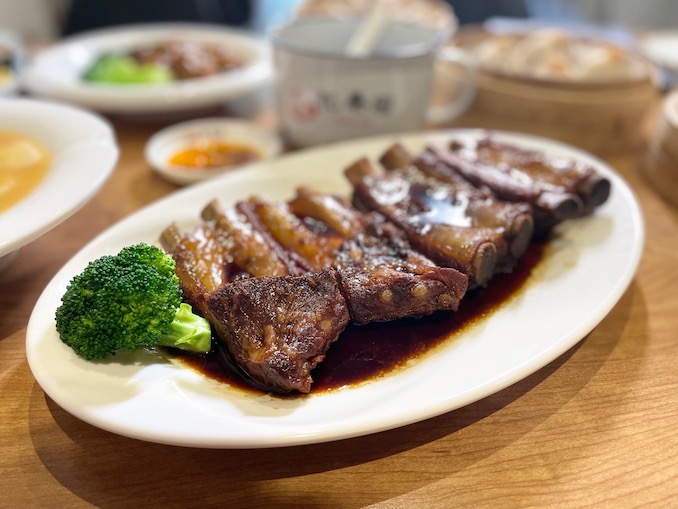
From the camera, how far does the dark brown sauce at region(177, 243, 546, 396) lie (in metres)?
1.90

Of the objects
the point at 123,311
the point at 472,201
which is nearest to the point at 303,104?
the point at 472,201

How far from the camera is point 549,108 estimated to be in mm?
3818

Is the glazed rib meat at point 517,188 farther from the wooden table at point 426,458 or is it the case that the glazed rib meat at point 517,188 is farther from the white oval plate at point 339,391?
the wooden table at point 426,458

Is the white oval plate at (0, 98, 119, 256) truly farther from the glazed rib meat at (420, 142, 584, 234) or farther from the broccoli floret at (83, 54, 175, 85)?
the glazed rib meat at (420, 142, 584, 234)

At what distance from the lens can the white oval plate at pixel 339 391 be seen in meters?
1.60

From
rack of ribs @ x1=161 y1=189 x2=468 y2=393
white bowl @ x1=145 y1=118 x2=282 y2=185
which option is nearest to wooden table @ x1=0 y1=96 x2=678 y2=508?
rack of ribs @ x1=161 y1=189 x2=468 y2=393

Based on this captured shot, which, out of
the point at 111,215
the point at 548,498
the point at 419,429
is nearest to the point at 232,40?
the point at 111,215

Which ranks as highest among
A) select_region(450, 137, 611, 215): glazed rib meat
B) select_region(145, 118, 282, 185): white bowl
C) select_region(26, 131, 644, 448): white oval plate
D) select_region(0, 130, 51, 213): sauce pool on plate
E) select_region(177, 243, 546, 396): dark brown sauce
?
select_region(0, 130, 51, 213): sauce pool on plate

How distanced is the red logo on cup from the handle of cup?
31.1 inches

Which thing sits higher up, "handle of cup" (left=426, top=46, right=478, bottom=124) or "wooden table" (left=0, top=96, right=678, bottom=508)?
"handle of cup" (left=426, top=46, right=478, bottom=124)

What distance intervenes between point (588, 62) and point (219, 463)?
3.83 metres

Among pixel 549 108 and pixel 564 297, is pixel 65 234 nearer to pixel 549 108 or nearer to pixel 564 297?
pixel 564 297

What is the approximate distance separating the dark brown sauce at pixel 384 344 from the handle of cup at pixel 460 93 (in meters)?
1.83

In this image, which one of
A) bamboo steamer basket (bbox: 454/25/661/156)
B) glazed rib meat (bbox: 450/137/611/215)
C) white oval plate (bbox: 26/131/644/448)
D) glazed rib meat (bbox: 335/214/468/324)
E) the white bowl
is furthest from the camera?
bamboo steamer basket (bbox: 454/25/661/156)
